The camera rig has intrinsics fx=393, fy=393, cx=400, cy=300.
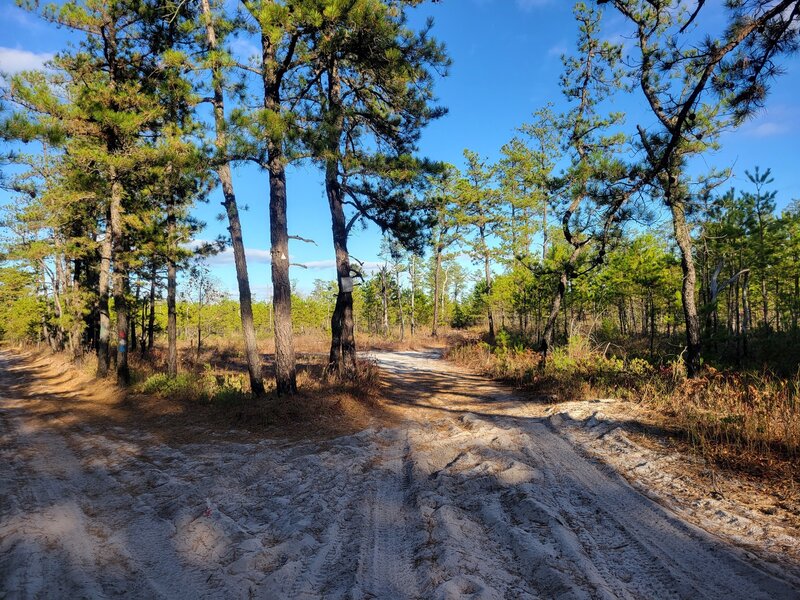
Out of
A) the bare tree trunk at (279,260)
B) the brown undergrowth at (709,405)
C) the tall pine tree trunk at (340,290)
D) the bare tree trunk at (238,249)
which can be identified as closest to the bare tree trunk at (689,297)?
the brown undergrowth at (709,405)

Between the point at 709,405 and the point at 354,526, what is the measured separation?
212 inches

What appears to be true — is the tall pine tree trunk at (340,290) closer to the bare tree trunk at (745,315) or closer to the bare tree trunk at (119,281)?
the bare tree trunk at (119,281)

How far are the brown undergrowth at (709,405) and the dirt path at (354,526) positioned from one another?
4.22ft

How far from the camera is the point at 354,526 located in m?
3.52

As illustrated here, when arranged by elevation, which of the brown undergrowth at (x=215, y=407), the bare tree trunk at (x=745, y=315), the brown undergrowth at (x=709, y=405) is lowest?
the brown undergrowth at (x=215, y=407)

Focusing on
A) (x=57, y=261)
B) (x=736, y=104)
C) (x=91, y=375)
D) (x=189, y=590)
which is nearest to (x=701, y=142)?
(x=736, y=104)

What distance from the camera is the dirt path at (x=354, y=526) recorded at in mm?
2646

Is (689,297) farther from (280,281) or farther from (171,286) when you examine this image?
(171,286)

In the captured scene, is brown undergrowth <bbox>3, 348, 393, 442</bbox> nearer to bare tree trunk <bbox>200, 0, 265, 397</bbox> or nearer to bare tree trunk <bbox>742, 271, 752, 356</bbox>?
bare tree trunk <bbox>200, 0, 265, 397</bbox>

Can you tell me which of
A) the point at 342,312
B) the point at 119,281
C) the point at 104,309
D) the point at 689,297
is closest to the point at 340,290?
the point at 342,312

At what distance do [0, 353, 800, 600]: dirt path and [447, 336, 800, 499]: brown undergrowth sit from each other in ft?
4.22

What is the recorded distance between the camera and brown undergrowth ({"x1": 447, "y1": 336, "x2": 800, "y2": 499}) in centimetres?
406

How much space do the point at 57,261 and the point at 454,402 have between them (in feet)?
83.0

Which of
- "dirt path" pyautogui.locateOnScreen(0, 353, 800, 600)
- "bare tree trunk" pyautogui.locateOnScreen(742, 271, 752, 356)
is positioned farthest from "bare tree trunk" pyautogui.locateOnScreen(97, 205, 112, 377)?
"bare tree trunk" pyautogui.locateOnScreen(742, 271, 752, 356)
